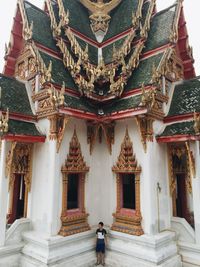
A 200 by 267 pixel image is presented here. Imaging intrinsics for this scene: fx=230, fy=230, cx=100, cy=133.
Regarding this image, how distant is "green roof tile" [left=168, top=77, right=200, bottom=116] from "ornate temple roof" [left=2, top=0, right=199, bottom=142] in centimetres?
3

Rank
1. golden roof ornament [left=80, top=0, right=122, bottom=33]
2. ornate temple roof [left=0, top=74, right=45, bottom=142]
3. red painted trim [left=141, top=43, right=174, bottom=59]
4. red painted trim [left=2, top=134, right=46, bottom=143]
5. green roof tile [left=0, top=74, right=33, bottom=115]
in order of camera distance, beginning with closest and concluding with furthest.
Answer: red painted trim [left=2, top=134, right=46, bottom=143] < ornate temple roof [left=0, top=74, right=45, bottom=142] < green roof tile [left=0, top=74, right=33, bottom=115] < red painted trim [left=141, top=43, right=174, bottom=59] < golden roof ornament [left=80, top=0, right=122, bottom=33]

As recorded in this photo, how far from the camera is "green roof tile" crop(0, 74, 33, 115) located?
6.82 metres

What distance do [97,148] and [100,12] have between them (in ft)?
22.1

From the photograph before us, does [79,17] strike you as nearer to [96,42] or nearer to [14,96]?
[96,42]

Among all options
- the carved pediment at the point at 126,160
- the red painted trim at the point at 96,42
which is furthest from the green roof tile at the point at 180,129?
the red painted trim at the point at 96,42

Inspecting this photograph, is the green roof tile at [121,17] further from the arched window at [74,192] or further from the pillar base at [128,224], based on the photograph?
the pillar base at [128,224]

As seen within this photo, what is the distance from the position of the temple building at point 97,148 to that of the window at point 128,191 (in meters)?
0.03

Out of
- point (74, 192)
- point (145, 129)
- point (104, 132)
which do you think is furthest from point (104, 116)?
point (74, 192)

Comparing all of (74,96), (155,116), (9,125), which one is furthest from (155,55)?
(9,125)

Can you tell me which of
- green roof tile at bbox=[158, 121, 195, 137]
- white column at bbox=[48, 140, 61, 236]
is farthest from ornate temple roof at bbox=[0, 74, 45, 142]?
green roof tile at bbox=[158, 121, 195, 137]

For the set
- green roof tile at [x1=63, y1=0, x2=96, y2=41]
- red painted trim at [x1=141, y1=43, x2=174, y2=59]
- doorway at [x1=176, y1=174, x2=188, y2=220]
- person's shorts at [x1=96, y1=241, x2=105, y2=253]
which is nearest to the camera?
person's shorts at [x1=96, y1=241, x2=105, y2=253]

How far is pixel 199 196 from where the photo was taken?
6.39m

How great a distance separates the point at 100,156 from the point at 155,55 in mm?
3971

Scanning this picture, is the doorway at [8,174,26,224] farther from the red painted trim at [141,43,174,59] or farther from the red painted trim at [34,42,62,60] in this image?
the red painted trim at [141,43,174,59]
